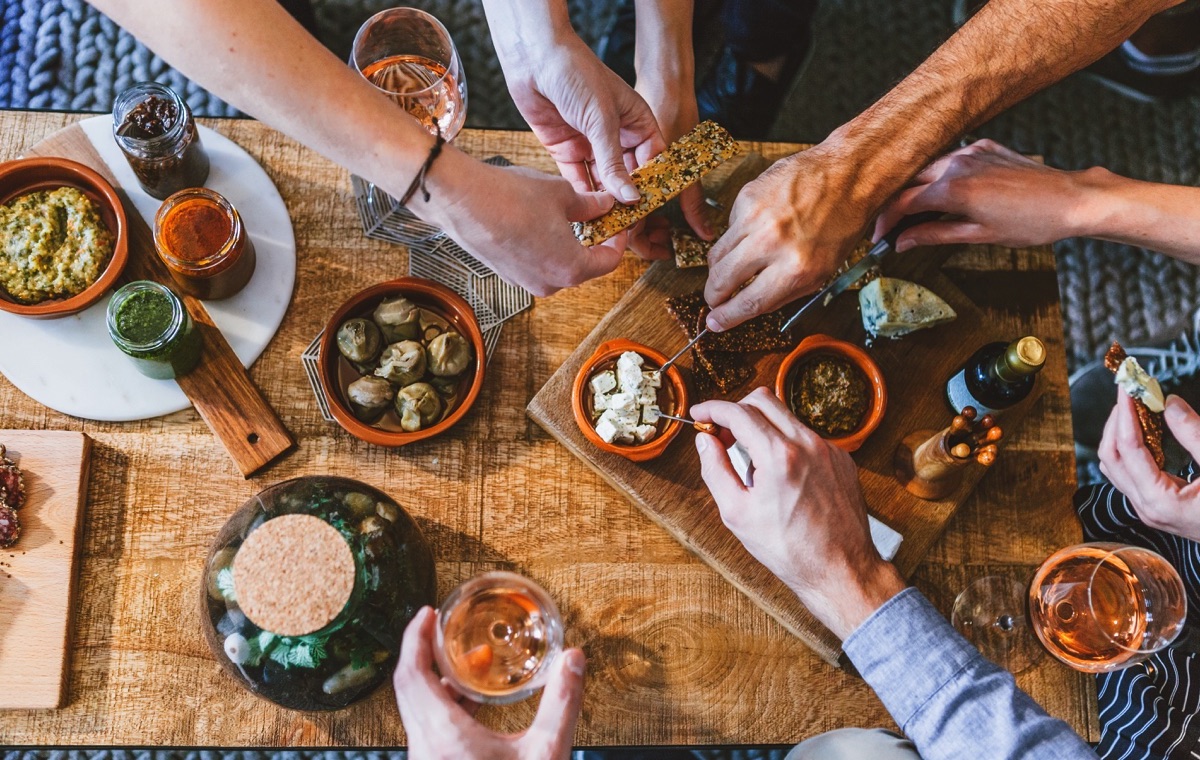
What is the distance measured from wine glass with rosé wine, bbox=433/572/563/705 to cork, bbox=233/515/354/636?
0.48 ft

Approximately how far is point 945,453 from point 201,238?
1232 mm

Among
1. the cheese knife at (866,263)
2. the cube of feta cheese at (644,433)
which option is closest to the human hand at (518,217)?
the cube of feta cheese at (644,433)

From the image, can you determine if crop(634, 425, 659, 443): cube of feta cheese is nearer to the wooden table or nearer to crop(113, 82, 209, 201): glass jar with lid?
the wooden table

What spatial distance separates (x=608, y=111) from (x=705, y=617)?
0.84 m

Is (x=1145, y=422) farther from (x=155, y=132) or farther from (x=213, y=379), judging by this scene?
(x=155, y=132)

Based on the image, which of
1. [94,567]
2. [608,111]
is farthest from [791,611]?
[94,567]

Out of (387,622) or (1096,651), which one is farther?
(1096,651)

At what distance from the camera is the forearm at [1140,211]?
150 cm

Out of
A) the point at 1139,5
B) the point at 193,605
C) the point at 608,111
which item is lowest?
the point at 193,605

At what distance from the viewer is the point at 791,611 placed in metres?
1.43

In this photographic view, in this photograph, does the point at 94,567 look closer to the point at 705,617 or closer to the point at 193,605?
the point at 193,605

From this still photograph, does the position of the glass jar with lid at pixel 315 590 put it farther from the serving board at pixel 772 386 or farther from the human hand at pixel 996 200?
the human hand at pixel 996 200

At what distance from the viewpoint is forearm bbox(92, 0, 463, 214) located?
1.15 m

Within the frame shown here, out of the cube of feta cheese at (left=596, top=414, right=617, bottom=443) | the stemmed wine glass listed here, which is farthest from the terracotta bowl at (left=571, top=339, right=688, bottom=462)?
the stemmed wine glass
